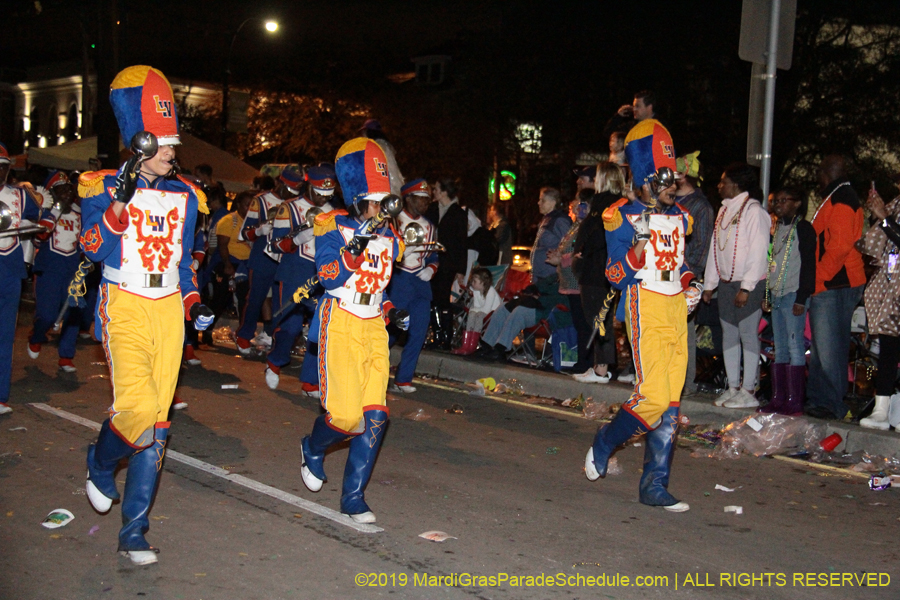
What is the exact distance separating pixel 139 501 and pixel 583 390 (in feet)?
19.4

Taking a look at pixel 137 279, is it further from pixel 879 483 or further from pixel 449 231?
pixel 449 231

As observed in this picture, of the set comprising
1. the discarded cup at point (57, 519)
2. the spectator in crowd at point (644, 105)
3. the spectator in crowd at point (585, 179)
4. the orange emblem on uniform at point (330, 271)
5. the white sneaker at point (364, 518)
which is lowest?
the discarded cup at point (57, 519)

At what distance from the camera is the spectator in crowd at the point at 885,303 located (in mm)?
7766

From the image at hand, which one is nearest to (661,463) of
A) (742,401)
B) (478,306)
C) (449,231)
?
(742,401)

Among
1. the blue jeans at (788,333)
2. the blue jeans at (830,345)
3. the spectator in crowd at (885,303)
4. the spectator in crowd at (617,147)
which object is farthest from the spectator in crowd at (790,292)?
the spectator in crowd at (617,147)

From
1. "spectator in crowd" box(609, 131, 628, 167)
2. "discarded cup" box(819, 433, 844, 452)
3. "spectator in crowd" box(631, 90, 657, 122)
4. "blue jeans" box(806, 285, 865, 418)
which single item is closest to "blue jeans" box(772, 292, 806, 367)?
"blue jeans" box(806, 285, 865, 418)

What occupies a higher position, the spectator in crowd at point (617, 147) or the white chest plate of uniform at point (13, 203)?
the spectator in crowd at point (617, 147)

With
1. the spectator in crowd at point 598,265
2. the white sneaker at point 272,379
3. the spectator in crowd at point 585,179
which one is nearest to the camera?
the spectator in crowd at point 598,265

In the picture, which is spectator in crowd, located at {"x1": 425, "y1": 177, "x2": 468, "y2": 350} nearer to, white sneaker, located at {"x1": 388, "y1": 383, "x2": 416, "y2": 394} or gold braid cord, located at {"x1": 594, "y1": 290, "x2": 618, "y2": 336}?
white sneaker, located at {"x1": 388, "y1": 383, "x2": 416, "y2": 394}

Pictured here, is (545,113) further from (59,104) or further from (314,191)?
(59,104)

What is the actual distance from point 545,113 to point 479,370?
1865 centimetres

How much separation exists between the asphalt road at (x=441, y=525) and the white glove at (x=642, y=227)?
5.72ft

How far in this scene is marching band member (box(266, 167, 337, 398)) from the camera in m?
9.30

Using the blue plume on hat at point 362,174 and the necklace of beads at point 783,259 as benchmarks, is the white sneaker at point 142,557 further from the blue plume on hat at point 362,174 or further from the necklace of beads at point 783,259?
the necklace of beads at point 783,259
